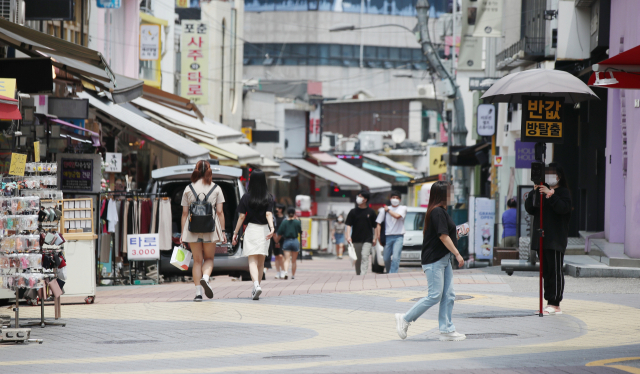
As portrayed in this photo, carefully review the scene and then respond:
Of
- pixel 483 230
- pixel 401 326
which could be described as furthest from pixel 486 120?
pixel 401 326

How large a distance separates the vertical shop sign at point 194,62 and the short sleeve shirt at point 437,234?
25738 millimetres

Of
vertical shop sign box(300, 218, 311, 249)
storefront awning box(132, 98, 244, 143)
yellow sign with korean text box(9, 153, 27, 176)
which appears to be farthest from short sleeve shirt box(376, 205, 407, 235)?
vertical shop sign box(300, 218, 311, 249)

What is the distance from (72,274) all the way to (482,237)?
12.4 meters

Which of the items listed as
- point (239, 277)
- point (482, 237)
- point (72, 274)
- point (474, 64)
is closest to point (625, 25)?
point (482, 237)

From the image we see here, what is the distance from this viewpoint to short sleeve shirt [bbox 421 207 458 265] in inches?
348

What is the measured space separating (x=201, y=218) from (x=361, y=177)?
1344 inches

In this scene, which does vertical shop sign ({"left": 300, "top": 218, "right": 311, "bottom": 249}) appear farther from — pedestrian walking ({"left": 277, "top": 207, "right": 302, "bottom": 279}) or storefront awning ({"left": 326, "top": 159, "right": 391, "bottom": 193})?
pedestrian walking ({"left": 277, "top": 207, "right": 302, "bottom": 279})

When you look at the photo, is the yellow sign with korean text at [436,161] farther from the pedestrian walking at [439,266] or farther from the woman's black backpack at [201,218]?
the pedestrian walking at [439,266]

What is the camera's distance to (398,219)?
17.9 metres

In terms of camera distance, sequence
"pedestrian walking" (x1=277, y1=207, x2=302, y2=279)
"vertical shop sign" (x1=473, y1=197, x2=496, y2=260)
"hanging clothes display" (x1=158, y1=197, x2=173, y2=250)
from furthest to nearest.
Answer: "vertical shop sign" (x1=473, y1=197, x2=496, y2=260), "pedestrian walking" (x1=277, y1=207, x2=302, y2=279), "hanging clothes display" (x1=158, y1=197, x2=173, y2=250)

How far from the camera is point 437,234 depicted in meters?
8.89

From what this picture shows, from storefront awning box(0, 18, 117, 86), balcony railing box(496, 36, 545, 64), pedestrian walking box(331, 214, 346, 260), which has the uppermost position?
balcony railing box(496, 36, 545, 64)

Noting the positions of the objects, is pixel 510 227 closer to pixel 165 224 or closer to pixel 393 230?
pixel 393 230

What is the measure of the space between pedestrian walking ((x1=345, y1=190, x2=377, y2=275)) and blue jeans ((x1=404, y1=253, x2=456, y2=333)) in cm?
921
